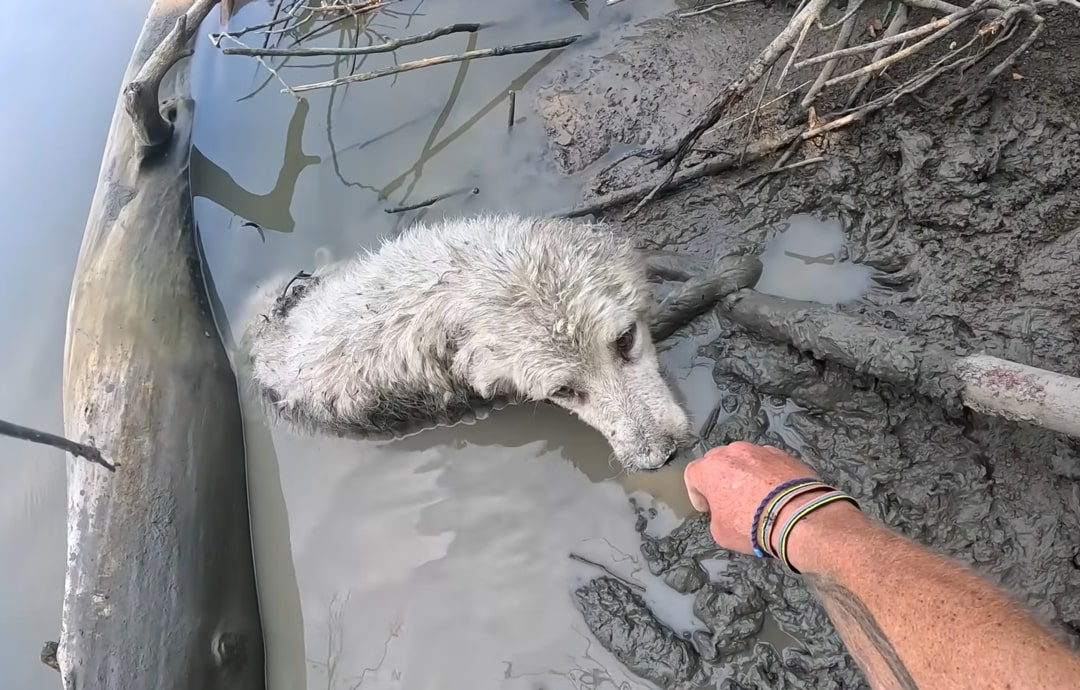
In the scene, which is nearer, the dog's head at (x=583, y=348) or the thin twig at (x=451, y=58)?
the dog's head at (x=583, y=348)

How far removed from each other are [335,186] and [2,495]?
2.74 meters

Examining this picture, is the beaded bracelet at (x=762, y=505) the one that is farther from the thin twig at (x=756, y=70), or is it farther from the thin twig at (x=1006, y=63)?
the thin twig at (x=1006, y=63)

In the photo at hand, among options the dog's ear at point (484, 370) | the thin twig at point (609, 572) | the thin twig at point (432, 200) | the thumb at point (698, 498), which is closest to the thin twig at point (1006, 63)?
the thumb at point (698, 498)

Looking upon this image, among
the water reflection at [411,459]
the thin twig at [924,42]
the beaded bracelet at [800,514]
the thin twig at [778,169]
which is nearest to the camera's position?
the beaded bracelet at [800,514]

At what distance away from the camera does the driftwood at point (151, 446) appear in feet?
11.6

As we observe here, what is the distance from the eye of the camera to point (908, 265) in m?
3.70

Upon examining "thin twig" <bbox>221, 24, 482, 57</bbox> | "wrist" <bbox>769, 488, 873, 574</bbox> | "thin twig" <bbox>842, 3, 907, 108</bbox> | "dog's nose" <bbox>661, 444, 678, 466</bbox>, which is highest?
"thin twig" <bbox>221, 24, 482, 57</bbox>

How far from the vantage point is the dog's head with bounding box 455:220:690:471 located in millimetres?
3432

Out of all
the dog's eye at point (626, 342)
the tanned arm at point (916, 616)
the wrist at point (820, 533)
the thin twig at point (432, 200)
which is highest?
the thin twig at point (432, 200)

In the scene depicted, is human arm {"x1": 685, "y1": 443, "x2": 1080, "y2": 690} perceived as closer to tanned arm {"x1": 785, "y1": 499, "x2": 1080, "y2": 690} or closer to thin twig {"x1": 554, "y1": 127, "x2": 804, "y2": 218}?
tanned arm {"x1": 785, "y1": 499, "x2": 1080, "y2": 690}

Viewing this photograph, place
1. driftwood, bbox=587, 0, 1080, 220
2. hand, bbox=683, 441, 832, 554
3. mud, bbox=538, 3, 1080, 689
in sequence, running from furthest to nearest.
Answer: driftwood, bbox=587, 0, 1080, 220, mud, bbox=538, 3, 1080, 689, hand, bbox=683, 441, 832, 554

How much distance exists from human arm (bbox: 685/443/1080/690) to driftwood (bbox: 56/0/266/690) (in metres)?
2.49

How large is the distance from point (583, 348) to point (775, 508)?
49.0 inches

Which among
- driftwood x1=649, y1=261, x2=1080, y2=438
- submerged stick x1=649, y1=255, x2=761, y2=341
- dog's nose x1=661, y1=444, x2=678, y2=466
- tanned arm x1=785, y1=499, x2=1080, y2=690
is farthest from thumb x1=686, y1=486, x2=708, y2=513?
submerged stick x1=649, y1=255, x2=761, y2=341
